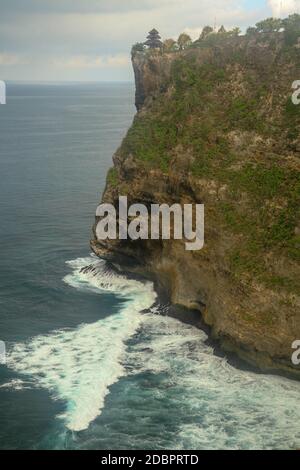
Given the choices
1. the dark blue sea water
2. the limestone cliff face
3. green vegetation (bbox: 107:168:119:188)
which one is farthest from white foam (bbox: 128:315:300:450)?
green vegetation (bbox: 107:168:119:188)

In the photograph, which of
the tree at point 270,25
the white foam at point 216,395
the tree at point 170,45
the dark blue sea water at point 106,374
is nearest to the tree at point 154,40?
the tree at point 170,45

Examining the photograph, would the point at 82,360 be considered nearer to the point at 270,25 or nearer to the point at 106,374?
the point at 106,374

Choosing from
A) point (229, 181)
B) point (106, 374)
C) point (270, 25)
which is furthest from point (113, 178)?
point (106, 374)

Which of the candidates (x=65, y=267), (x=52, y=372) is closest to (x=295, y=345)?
(x=52, y=372)

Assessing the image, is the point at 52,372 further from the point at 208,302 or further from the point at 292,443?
the point at 292,443
